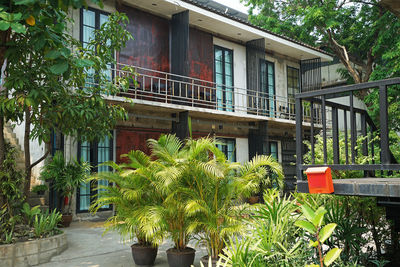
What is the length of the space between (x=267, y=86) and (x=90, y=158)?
820 cm

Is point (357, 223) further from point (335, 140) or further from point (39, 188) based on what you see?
point (39, 188)

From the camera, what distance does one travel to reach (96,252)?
7070mm

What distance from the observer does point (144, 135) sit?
1195cm

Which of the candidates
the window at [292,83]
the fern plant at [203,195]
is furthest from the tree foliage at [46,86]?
the window at [292,83]

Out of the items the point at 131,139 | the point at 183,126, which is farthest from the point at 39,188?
the point at 183,126

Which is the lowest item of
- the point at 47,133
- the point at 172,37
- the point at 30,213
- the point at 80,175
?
the point at 30,213

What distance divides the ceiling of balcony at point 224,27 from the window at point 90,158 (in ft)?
14.0

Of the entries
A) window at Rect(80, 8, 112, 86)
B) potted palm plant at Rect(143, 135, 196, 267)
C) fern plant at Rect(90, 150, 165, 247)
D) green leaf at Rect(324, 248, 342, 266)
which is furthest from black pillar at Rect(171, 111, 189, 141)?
green leaf at Rect(324, 248, 342, 266)

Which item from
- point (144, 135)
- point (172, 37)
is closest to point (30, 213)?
point (144, 135)

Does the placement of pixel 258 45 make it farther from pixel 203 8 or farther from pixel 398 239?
pixel 398 239

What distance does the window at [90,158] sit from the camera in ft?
34.4

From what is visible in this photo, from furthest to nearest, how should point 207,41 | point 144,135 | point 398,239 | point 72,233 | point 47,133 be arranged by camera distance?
point 207,41, point 144,135, point 72,233, point 47,133, point 398,239

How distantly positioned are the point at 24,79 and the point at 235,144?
9.81 meters

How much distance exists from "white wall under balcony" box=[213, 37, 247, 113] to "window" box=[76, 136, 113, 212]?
5.37 m
